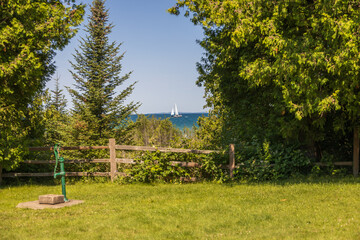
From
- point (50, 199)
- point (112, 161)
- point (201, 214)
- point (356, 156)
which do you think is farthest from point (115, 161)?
point (356, 156)

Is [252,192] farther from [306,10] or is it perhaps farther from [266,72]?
[306,10]

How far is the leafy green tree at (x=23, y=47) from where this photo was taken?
11.1 metres

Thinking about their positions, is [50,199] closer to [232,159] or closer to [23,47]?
[23,47]

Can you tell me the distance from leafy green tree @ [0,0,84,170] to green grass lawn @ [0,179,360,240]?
8.71ft

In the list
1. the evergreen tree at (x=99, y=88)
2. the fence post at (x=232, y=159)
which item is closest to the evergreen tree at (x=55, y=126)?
the evergreen tree at (x=99, y=88)

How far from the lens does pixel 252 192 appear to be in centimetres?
1042

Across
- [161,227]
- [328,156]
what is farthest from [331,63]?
[161,227]

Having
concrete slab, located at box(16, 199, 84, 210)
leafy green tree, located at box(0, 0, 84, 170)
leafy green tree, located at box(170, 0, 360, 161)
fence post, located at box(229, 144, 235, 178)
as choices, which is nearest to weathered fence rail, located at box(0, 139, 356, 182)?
fence post, located at box(229, 144, 235, 178)

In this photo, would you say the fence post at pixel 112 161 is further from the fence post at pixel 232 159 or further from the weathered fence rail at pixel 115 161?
the fence post at pixel 232 159

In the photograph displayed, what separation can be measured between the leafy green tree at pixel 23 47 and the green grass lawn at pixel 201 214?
2.66 metres

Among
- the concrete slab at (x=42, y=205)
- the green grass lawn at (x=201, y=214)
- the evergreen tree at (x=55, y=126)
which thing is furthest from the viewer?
the evergreen tree at (x=55, y=126)

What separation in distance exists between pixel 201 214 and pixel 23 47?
7845mm

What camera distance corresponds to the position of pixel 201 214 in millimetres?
7812

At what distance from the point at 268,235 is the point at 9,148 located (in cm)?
1021
